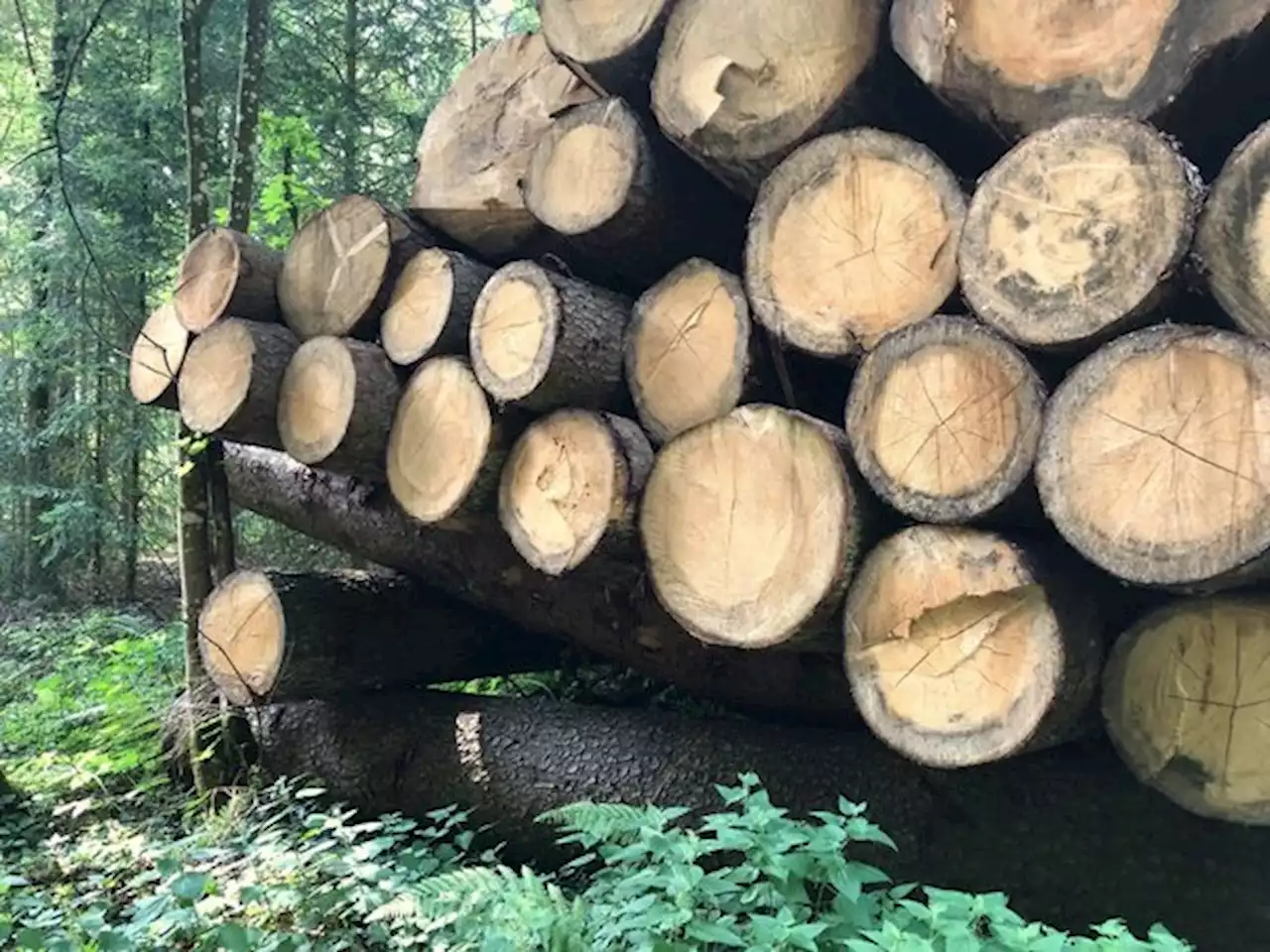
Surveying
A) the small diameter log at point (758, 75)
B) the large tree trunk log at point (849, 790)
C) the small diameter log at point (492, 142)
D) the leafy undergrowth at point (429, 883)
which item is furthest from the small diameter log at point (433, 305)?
the leafy undergrowth at point (429, 883)

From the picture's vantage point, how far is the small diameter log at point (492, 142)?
3006mm

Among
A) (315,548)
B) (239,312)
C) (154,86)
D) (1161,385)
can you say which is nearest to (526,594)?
(239,312)

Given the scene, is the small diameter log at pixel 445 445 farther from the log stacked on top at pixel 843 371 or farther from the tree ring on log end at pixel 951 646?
the tree ring on log end at pixel 951 646

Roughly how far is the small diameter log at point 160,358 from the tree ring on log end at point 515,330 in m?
1.35

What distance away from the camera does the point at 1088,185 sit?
192 cm

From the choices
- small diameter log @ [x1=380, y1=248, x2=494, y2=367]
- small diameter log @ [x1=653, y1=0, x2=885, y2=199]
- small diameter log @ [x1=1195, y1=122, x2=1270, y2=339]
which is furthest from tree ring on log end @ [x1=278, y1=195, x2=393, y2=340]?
small diameter log @ [x1=1195, y1=122, x2=1270, y2=339]

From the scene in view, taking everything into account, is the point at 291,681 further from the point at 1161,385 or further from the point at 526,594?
the point at 1161,385

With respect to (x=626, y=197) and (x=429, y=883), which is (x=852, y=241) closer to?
(x=626, y=197)

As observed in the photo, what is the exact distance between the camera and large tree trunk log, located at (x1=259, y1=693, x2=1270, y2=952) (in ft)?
7.54

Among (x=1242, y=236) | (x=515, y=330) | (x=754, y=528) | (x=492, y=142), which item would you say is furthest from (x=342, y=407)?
(x=1242, y=236)

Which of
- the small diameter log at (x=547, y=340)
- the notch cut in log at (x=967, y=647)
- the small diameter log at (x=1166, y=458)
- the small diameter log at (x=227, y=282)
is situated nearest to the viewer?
the small diameter log at (x=1166, y=458)

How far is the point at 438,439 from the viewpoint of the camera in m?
2.89

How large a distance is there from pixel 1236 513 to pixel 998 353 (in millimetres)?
495

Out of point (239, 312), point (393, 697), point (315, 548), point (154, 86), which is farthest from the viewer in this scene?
point (154, 86)
